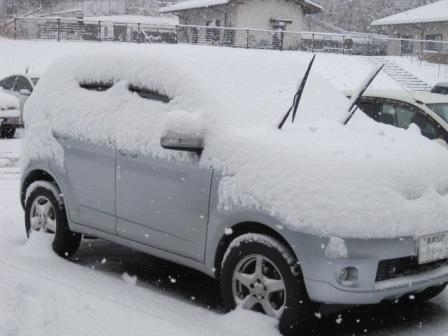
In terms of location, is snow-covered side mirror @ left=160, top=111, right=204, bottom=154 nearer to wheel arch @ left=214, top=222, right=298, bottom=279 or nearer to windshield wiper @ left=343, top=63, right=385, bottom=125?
wheel arch @ left=214, top=222, right=298, bottom=279

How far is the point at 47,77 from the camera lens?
607cm

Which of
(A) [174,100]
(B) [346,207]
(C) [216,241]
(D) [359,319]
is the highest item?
(A) [174,100]

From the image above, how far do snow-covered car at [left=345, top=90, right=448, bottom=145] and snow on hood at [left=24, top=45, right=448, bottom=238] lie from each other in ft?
9.26

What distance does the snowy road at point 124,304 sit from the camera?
4.16 meters

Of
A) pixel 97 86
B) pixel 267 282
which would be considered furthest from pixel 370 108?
pixel 267 282

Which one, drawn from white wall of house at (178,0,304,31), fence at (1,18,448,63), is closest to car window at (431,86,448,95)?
fence at (1,18,448,63)

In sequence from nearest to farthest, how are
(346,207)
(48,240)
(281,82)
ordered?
(346,207), (281,82), (48,240)

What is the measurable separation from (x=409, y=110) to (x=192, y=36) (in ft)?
107

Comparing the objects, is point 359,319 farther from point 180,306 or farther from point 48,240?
point 48,240

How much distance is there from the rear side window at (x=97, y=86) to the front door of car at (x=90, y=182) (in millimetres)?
466

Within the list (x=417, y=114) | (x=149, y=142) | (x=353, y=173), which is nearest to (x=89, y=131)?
(x=149, y=142)

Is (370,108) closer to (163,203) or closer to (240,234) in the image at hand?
(163,203)

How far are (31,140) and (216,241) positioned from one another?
7.88 ft

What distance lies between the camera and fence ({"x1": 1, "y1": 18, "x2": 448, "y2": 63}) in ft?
120
